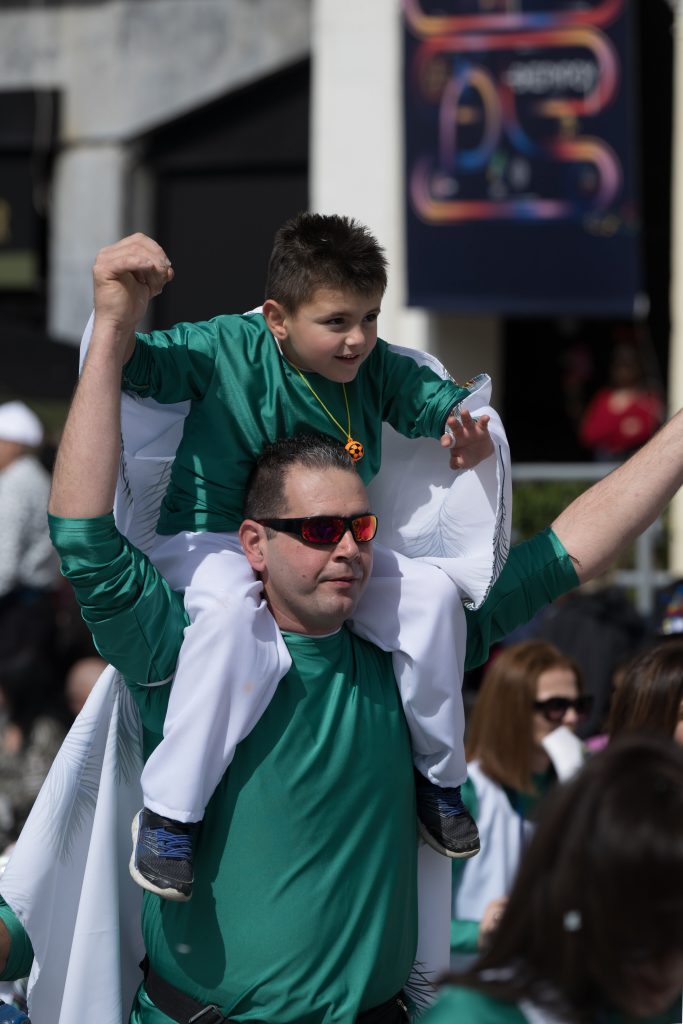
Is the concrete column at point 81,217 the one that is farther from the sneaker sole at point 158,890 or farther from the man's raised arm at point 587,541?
the sneaker sole at point 158,890

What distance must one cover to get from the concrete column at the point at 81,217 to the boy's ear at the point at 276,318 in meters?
9.11

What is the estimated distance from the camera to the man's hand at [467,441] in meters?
2.97

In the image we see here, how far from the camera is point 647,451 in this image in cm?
316

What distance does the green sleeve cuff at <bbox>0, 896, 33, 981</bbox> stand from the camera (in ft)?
9.75

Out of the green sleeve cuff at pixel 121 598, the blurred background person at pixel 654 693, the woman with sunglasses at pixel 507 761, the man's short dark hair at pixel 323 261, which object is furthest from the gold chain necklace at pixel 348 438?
the woman with sunglasses at pixel 507 761

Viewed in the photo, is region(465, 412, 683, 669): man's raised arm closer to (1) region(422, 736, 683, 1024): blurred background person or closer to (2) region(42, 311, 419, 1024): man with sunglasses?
(2) region(42, 311, 419, 1024): man with sunglasses

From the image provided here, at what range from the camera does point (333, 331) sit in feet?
9.70

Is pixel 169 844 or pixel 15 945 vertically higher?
pixel 169 844

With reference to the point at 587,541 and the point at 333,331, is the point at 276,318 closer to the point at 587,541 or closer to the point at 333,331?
the point at 333,331

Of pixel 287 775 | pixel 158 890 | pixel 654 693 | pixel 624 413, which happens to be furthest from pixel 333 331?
pixel 624 413

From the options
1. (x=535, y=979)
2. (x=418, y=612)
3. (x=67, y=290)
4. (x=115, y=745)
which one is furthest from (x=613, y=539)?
(x=67, y=290)

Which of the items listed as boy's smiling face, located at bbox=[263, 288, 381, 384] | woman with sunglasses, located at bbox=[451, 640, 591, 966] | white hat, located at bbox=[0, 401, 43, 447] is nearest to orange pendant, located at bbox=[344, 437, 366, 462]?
boy's smiling face, located at bbox=[263, 288, 381, 384]

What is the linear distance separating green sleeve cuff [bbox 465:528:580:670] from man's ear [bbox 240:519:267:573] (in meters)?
0.46

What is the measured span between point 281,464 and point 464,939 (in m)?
2.17
